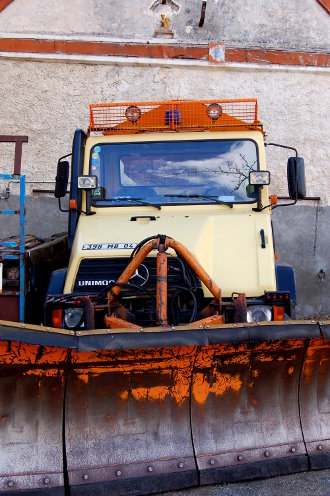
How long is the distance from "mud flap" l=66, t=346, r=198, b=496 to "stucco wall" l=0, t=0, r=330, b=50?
7.82 m

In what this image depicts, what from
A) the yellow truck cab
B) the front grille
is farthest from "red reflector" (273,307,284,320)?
the front grille

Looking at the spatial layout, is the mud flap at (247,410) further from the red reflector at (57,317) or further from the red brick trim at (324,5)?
the red brick trim at (324,5)

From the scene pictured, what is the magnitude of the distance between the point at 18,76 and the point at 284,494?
330 inches

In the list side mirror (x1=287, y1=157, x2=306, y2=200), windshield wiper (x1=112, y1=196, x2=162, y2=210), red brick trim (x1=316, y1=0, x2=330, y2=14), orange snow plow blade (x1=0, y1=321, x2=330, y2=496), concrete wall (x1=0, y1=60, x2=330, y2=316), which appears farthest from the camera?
red brick trim (x1=316, y1=0, x2=330, y2=14)

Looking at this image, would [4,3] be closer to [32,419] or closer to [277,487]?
[32,419]

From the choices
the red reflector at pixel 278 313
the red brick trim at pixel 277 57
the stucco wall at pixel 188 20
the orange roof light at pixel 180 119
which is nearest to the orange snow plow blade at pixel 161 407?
the red reflector at pixel 278 313

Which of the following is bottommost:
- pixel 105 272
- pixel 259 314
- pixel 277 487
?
pixel 277 487

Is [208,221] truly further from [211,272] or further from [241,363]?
[241,363]

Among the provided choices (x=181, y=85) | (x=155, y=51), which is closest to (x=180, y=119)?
(x=181, y=85)

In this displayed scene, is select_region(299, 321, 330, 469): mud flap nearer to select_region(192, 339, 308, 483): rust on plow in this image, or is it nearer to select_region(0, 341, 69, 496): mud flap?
select_region(192, 339, 308, 483): rust on plow

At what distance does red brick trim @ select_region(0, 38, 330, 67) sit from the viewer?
1097 cm

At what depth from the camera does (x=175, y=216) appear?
6.28m

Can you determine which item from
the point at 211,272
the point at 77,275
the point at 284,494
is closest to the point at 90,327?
the point at 77,275

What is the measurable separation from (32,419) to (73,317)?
1097mm
